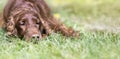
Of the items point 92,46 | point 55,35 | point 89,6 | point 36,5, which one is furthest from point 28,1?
point 89,6

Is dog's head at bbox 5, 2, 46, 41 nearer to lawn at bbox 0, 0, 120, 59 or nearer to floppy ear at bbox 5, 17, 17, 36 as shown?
floppy ear at bbox 5, 17, 17, 36

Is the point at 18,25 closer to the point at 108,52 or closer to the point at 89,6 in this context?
the point at 108,52

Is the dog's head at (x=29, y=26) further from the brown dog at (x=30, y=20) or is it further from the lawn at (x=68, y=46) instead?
the lawn at (x=68, y=46)

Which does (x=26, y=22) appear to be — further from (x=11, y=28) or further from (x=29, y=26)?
(x=11, y=28)

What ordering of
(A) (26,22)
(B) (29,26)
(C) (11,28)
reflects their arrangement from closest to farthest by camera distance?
(B) (29,26), (A) (26,22), (C) (11,28)

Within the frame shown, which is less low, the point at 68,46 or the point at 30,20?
the point at 30,20

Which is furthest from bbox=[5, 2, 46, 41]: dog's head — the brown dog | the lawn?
the lawn

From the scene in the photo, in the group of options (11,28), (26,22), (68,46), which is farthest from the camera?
(11,28)

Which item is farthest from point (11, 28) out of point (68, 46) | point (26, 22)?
point (68, 46)

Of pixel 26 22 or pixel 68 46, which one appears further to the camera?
pixel 26 22
